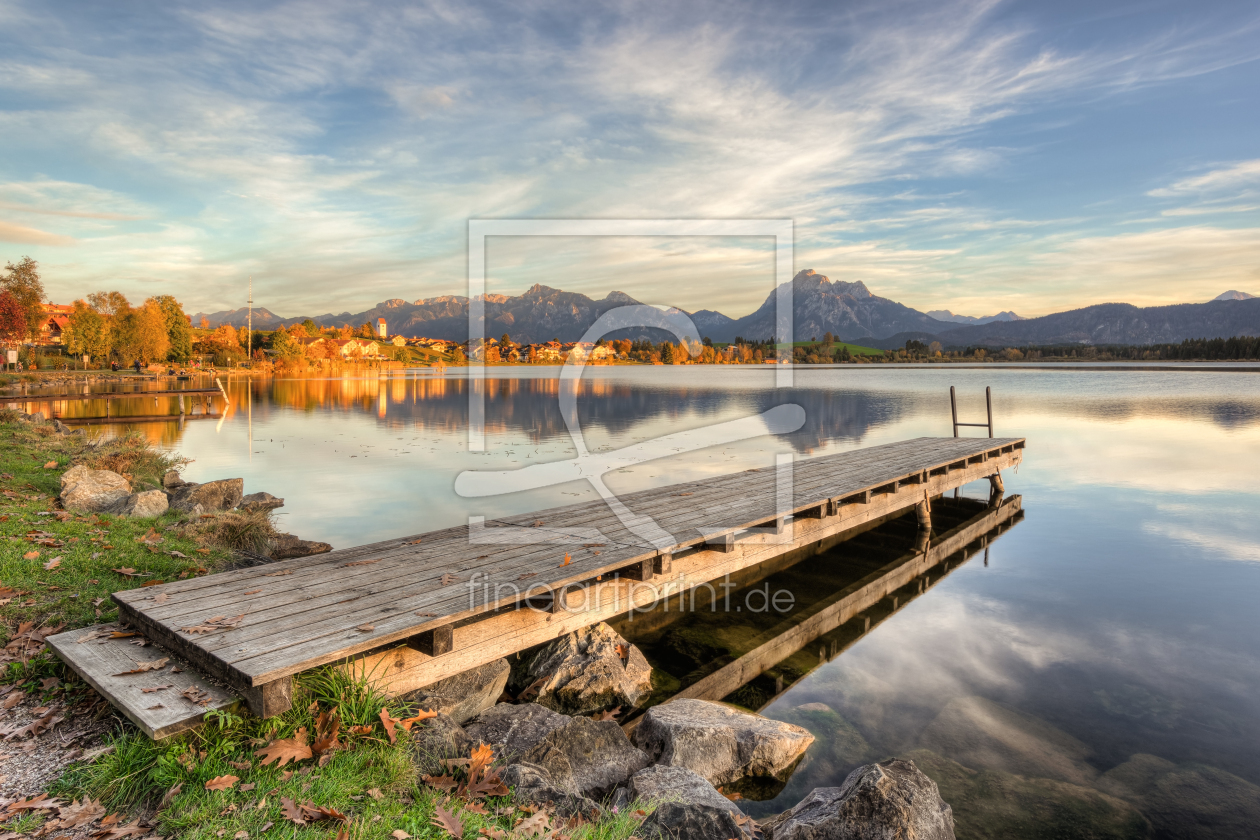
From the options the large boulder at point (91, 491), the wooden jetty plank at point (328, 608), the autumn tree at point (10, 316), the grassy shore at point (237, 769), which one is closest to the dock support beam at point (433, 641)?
the wooden jetty plank at point (328, 608)

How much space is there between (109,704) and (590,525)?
18.4ft

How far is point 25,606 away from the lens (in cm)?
613

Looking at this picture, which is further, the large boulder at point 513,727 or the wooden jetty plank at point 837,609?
the wooden jetty plank at point 837,609

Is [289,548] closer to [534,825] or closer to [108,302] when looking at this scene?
[534,825]

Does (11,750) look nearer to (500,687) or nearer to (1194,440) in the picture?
(500,687)

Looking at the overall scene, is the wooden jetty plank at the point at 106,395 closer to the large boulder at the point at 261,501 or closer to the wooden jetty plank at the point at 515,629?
the large boulder at the point at 261,501

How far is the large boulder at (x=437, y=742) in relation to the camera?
4.83 meters

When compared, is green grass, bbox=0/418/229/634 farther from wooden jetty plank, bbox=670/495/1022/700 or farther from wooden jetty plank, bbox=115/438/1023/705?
wooden jetty plank, bbox=670/495/1022/700

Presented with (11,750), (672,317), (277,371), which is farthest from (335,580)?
(277,371)

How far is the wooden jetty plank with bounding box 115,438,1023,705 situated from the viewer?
15.8 feet

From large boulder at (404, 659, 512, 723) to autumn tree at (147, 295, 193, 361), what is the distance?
326 feet

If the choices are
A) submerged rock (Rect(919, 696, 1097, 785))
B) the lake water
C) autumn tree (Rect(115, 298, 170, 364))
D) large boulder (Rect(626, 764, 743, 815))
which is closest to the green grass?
the lake water

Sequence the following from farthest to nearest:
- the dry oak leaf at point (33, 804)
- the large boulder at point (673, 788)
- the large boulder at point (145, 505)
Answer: the large boulder at point (145, 505)
the large boulder at point (673, 788)
the dry oak leaf at point (33, 804)

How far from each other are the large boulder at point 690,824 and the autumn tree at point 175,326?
335ft
